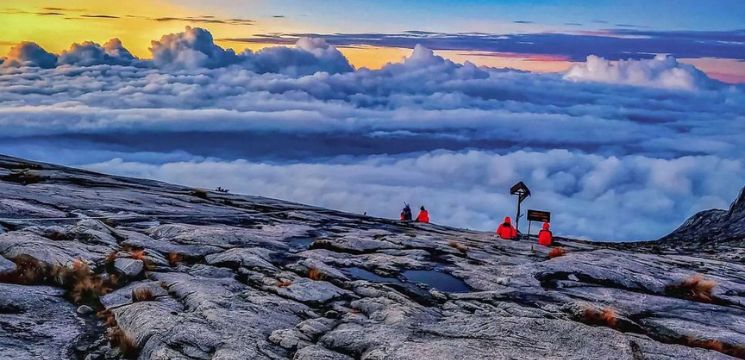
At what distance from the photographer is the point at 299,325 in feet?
52.7

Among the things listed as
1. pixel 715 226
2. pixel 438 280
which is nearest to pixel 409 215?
pixel 438 280

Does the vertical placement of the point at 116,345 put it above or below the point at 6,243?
below

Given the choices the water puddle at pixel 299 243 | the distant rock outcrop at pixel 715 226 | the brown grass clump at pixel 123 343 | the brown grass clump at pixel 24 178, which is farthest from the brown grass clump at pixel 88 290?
the distant rock outcrop at pixel 715 226

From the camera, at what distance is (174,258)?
72.7ft

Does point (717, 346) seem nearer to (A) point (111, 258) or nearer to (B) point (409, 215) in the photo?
(A) point (111, 258)

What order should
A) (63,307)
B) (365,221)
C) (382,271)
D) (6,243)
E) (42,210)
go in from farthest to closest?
(365,221)
(42,210)
(382,271)
(6,243)
(63,307)

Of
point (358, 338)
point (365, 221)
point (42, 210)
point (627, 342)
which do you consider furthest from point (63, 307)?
point (365, 221)

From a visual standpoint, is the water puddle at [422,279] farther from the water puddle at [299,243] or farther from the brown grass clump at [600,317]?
the brown grass clump at [600,317]

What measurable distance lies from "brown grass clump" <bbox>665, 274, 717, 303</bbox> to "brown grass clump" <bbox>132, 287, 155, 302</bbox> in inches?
684

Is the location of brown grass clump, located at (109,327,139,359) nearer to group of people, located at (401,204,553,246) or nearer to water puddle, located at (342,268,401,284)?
water puddle, located at (342,268,401,284)

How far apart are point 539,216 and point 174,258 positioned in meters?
19.8

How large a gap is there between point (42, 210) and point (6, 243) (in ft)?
24.8

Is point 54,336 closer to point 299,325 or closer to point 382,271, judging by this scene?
point 299,325

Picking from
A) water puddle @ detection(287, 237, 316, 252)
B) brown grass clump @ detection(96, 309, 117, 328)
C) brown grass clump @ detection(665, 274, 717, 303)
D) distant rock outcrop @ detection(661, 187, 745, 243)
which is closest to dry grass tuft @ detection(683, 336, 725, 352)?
brown grass clump @ detection(665, 274, 717, 303)
